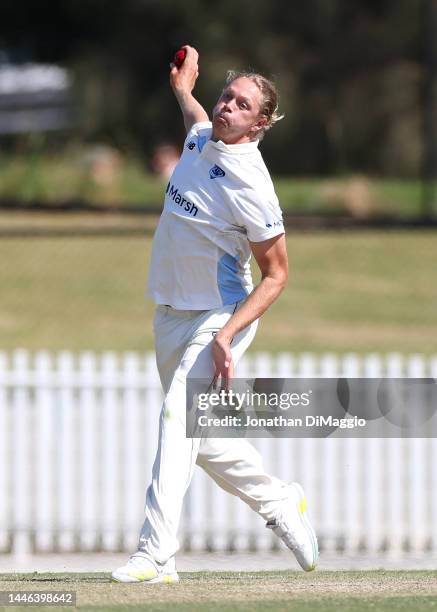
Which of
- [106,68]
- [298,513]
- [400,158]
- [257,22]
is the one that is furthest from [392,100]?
[298,513]

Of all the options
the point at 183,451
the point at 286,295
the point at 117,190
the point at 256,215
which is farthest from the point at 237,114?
the point at 117,190

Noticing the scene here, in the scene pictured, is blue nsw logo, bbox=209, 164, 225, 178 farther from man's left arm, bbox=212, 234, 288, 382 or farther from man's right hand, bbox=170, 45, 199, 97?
man's right hand, bbox=170, 45, 199, 97

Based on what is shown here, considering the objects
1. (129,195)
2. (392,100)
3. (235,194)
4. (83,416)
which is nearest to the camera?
(235,194)

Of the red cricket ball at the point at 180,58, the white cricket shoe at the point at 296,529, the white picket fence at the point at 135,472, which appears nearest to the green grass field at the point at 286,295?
the white picket fence at the point at 135,472

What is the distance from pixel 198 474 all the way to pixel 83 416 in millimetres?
739

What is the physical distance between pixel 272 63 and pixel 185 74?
25.6 metres

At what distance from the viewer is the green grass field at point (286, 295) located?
1288 cm

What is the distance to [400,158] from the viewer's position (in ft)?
98.5

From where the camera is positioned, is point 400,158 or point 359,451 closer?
point 359,451

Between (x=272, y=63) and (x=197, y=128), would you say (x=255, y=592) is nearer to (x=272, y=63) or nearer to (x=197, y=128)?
(x=197, y=128)

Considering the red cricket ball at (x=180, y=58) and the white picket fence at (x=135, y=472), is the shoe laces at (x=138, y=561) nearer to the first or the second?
the red cricket ball at (x=180, y=58)

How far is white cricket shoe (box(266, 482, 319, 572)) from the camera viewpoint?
5.26 metres

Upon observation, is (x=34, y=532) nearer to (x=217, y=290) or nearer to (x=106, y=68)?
(x=217, y=290)

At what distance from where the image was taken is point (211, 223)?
496 centimetres
